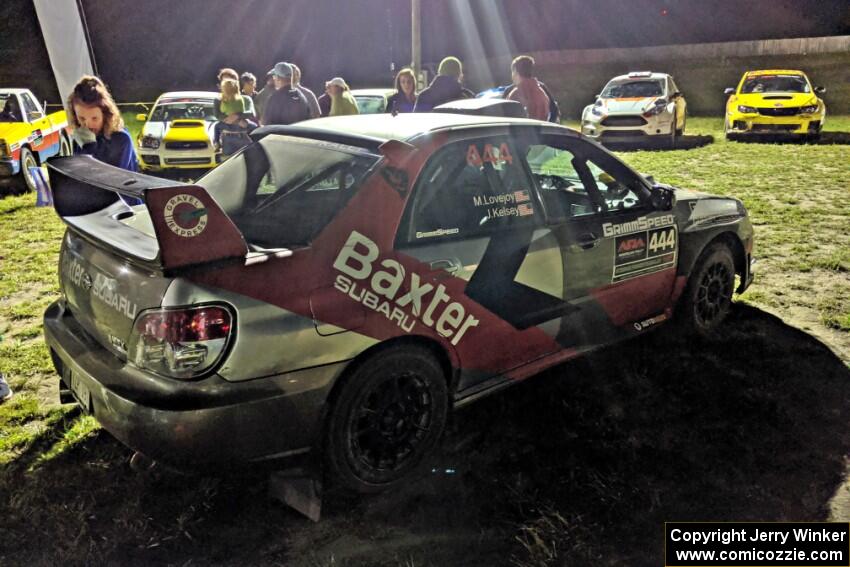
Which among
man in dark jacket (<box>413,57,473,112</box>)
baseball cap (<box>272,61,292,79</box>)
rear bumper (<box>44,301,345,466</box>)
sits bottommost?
rear bumper (<box>44,301,345,466</box>)

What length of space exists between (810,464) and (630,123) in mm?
11702

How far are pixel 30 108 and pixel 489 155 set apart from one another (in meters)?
9.92

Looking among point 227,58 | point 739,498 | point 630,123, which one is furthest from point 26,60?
point 739,498

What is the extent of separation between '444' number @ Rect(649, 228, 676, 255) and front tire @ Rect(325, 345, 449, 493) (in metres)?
1.64

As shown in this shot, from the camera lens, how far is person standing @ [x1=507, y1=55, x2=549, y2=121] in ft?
24.2

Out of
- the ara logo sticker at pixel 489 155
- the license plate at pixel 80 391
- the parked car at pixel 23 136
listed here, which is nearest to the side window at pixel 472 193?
the ara logo sticker at pixel 489 155

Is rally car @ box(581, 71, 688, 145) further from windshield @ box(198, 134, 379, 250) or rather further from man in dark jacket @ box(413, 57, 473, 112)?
windshield @ box(198, 134, 379, 250)

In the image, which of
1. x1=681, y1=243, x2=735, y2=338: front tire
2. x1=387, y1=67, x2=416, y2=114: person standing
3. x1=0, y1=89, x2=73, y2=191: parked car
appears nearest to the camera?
x1=681, y1=243, x2=735, y2=338: front tire

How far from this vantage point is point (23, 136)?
31.5 feet

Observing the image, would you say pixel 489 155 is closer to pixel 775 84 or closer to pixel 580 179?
pixel 580 179

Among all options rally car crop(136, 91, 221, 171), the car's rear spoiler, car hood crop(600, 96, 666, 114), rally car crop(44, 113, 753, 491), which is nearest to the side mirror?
rally car crop(44, 113, 753, 491)

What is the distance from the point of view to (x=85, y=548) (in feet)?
8.29

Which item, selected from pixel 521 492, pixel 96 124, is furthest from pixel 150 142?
pixel 521 492

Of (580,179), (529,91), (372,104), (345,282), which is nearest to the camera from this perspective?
(345,282)
